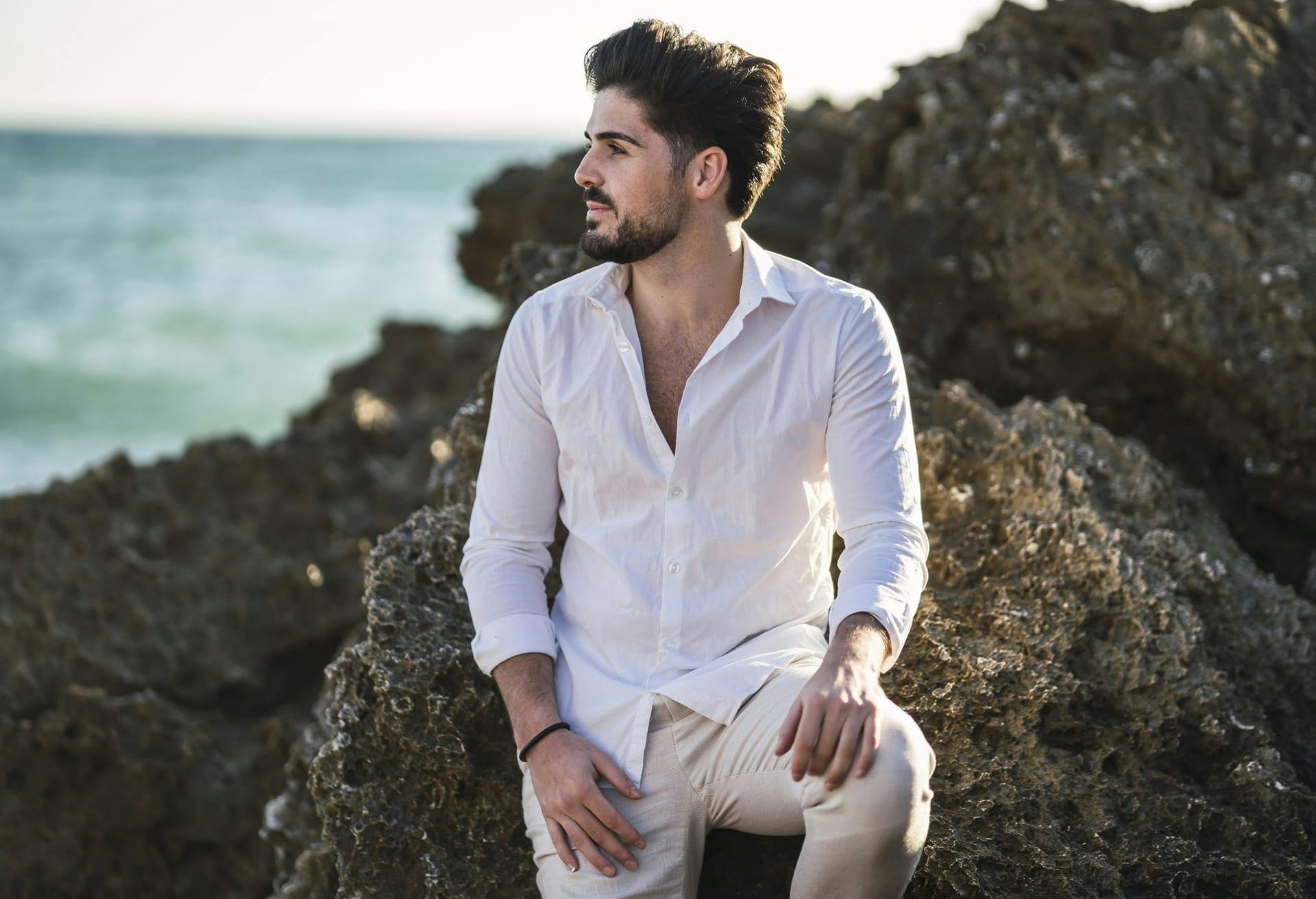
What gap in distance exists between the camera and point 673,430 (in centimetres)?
286

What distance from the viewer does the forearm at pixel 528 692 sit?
2666 mm

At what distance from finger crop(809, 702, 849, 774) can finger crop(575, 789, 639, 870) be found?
440mm

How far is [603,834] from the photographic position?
2480 millimetres

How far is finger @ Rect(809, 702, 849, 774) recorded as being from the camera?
2303mm

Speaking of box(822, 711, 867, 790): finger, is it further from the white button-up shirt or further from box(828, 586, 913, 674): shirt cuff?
the white button-up shirt

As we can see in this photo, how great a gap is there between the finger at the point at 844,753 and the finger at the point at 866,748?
0.5 inches

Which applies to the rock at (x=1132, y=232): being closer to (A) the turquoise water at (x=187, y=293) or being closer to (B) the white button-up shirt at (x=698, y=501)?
(B) the white button-up shirt at (x=698, y=501)

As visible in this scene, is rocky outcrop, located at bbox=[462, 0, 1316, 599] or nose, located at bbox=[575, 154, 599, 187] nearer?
nose, located at bbox=[575, 154, 599, 187]

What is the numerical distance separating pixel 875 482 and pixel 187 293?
2674 centimetres

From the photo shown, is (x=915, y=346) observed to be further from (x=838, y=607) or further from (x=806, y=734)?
(x=806, y=734)

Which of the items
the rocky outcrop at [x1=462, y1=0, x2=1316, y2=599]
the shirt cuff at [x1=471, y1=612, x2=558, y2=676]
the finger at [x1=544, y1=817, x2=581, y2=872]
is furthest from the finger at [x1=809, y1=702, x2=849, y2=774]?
the rocky outcrop at [x1=462, y1=0, x2=1316, y2=599]

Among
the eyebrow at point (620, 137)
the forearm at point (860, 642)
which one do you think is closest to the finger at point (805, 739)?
the forearm at point (860, 642)

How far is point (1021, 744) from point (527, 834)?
118cm

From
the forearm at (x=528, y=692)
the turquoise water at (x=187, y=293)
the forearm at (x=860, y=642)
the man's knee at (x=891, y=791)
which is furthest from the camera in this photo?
the turquoise water at (x=187, y=293)
